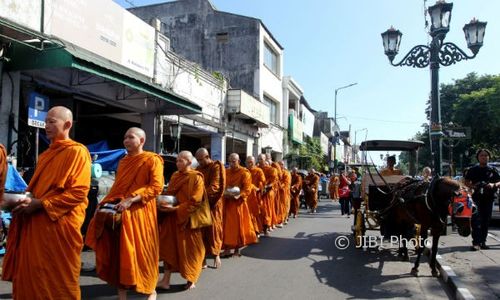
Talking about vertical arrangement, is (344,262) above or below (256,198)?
below

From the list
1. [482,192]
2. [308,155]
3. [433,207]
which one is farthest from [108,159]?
[308,155]

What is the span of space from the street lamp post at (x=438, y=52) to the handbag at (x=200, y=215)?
6.21m

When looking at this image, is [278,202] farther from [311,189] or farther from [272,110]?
[272,110]

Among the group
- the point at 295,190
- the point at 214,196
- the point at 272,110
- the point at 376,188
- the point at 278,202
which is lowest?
the point at 278,202

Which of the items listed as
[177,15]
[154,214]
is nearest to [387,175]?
[154,214]

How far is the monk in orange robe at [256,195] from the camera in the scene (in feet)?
31.7

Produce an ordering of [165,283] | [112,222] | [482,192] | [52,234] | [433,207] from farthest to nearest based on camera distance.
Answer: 1. [482,192]
2. [433,207]
3. [165,283]
4. [112,222]
5. [52,234]

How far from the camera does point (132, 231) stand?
186 inches

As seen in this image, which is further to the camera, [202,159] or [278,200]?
[278,200]

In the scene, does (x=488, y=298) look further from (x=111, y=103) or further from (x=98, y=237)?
(x=111, y=103)

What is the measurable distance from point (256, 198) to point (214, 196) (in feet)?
9.91

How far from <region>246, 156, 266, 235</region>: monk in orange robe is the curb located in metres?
3.72

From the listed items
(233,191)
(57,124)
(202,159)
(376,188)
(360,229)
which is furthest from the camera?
→ (360,229)

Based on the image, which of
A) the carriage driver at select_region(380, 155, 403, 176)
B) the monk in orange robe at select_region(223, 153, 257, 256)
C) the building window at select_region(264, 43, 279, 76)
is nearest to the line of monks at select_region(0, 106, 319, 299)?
the monk in orange robe at select_region(223, 153, 257, 256)
